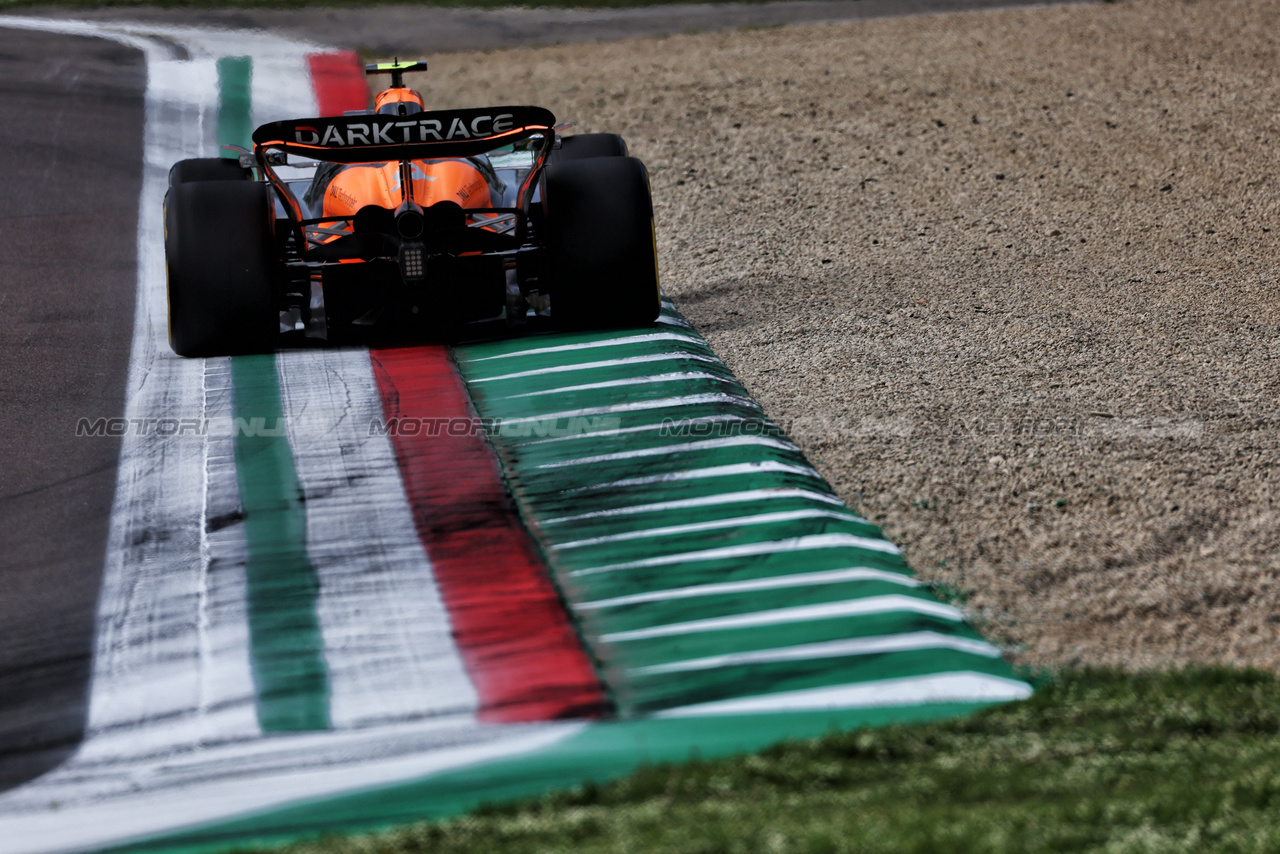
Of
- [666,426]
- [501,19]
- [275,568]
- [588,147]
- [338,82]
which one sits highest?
[501,19]

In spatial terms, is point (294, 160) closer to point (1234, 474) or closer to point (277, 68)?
point (1234, 474)

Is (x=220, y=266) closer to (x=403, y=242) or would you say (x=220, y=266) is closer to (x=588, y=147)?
(x=403, y=242)

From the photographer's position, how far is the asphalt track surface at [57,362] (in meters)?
5.09

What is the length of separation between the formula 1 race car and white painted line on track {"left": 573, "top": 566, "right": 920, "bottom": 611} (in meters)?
3.31

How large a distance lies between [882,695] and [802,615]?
628 mm

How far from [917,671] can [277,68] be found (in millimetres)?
15978

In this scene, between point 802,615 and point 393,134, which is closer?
point 802,615

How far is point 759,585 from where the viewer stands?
552 cm

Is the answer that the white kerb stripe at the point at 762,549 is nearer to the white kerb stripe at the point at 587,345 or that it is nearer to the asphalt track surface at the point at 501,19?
the white kerb stripe at the point at 587,345

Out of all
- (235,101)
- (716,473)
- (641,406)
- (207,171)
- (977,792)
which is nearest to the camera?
(977,792)

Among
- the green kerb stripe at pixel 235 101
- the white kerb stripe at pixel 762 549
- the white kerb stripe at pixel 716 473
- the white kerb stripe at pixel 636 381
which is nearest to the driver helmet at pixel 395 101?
the white kerb stripe at pixel 636 381

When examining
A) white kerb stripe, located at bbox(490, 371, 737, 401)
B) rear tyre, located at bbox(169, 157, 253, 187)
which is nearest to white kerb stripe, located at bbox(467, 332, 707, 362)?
white kerb stripe, located at bbox(490, 371, 737, 401)

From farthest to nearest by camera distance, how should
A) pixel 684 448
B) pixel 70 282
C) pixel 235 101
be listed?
pixel 235 101, pixel 70 282, pixel 684 448

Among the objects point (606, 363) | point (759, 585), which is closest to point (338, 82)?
point (606, 363)
